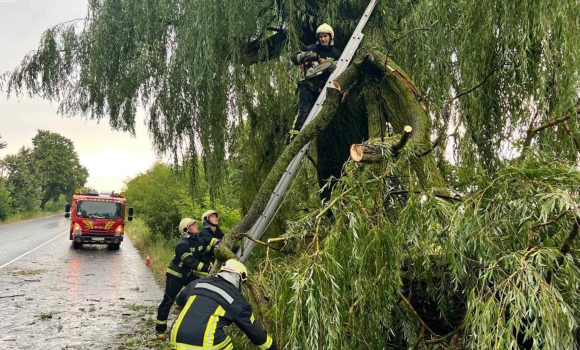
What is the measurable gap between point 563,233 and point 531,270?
1.49 ft

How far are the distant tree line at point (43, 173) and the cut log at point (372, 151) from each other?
51.3 meters

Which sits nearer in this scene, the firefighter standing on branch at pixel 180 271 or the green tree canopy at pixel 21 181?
the firefighter standing on branch at pixel 180 271

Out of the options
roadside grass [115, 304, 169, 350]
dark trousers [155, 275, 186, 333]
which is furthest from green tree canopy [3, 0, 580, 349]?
roadside grass [115, 304, 169, 350]

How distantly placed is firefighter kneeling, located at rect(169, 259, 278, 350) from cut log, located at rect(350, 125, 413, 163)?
1.26 m

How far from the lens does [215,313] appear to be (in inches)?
139

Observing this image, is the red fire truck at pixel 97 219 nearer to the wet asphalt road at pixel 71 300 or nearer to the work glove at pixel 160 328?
the wet asphalt road at pixel 71 300

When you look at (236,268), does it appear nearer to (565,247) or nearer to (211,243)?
(565,247)

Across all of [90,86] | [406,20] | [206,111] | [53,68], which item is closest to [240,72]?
[206,111]

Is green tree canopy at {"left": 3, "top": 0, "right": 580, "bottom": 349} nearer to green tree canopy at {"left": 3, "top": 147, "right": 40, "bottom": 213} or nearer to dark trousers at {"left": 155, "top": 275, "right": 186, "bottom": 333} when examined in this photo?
dark trousers at {"left": 155, "top": 275, "right": 186, "bottom": 333}

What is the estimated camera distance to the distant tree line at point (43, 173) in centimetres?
5256

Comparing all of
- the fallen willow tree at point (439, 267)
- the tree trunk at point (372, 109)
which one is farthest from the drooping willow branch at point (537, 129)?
the tree trunk at point (372, 109)

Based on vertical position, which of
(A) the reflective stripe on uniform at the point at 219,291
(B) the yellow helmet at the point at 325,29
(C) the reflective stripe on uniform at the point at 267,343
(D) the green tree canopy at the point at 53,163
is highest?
(D) the green tree canopy at the point at 53,163

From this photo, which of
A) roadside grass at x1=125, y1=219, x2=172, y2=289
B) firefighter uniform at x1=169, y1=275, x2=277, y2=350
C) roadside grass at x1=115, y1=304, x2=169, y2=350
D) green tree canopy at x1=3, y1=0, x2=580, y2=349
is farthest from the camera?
roadside grass at x1=125, y1=219, x2=172, y2=289

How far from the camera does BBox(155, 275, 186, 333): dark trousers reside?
6.34 metres
